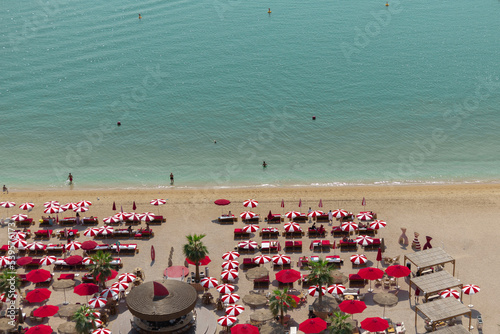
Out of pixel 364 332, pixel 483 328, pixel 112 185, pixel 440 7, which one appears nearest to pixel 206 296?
pixel 364 332

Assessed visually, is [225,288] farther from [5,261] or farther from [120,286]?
[5,261]

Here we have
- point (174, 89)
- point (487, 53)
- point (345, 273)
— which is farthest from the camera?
point (487, 53)

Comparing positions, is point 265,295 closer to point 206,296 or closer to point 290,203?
point 206,296

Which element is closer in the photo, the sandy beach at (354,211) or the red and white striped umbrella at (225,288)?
the red and white striped umbrella at (225,288)

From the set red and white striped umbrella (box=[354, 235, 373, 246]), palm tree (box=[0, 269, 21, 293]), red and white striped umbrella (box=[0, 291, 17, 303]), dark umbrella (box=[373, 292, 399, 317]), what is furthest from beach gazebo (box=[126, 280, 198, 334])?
red and white striped umbrella (box=[354, 235, 373, 246])

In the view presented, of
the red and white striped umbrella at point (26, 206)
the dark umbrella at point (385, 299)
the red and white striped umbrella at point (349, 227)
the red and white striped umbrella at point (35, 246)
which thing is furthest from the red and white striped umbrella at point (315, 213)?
the red and white striped umbrella at point (26, 206)

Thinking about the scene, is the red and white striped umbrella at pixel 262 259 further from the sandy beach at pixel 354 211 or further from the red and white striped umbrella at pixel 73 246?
the red and white striped umbrella at pixel 73 246
